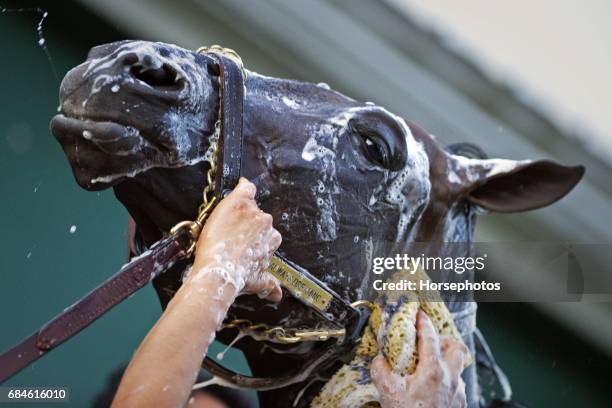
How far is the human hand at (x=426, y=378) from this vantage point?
1233 mm

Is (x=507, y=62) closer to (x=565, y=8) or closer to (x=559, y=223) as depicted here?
(x=565, y=8)

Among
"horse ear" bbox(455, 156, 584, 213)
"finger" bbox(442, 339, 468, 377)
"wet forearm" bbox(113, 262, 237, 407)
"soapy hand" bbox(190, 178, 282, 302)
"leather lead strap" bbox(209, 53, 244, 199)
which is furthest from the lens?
"horse ear" bbox(455, 156, 584, 213)

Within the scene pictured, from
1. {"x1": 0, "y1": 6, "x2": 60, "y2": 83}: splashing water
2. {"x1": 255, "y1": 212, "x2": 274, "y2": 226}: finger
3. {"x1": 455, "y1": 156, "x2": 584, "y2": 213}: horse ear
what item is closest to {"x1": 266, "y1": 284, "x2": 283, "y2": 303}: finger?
{"x1": 255, "y1": 212, "x2": 274, "y2": 226}: finger

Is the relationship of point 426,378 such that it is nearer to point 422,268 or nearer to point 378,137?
point 422,268

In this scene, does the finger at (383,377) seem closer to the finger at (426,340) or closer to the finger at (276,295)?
the finger at (426,340)

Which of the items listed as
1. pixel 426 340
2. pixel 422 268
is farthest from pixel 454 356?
pixel 422 268

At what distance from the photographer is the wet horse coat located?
1093 mm

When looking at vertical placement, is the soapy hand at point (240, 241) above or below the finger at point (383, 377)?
above

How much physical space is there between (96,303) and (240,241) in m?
0.18

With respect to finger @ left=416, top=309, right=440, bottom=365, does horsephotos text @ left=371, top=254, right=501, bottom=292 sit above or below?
above

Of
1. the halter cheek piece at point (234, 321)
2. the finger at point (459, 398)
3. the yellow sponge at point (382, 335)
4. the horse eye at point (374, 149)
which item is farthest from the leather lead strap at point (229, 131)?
the finger at point (459, 398)

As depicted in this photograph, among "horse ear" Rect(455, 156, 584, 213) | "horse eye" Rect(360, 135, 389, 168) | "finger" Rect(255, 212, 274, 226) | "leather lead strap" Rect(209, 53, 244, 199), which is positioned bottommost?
"finger" Rect(255, 212, 274, 226)

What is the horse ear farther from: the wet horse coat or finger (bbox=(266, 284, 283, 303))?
finger (bbox=(266, 284, 283, 303))

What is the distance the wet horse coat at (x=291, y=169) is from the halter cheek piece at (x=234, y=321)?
0.02 metres
